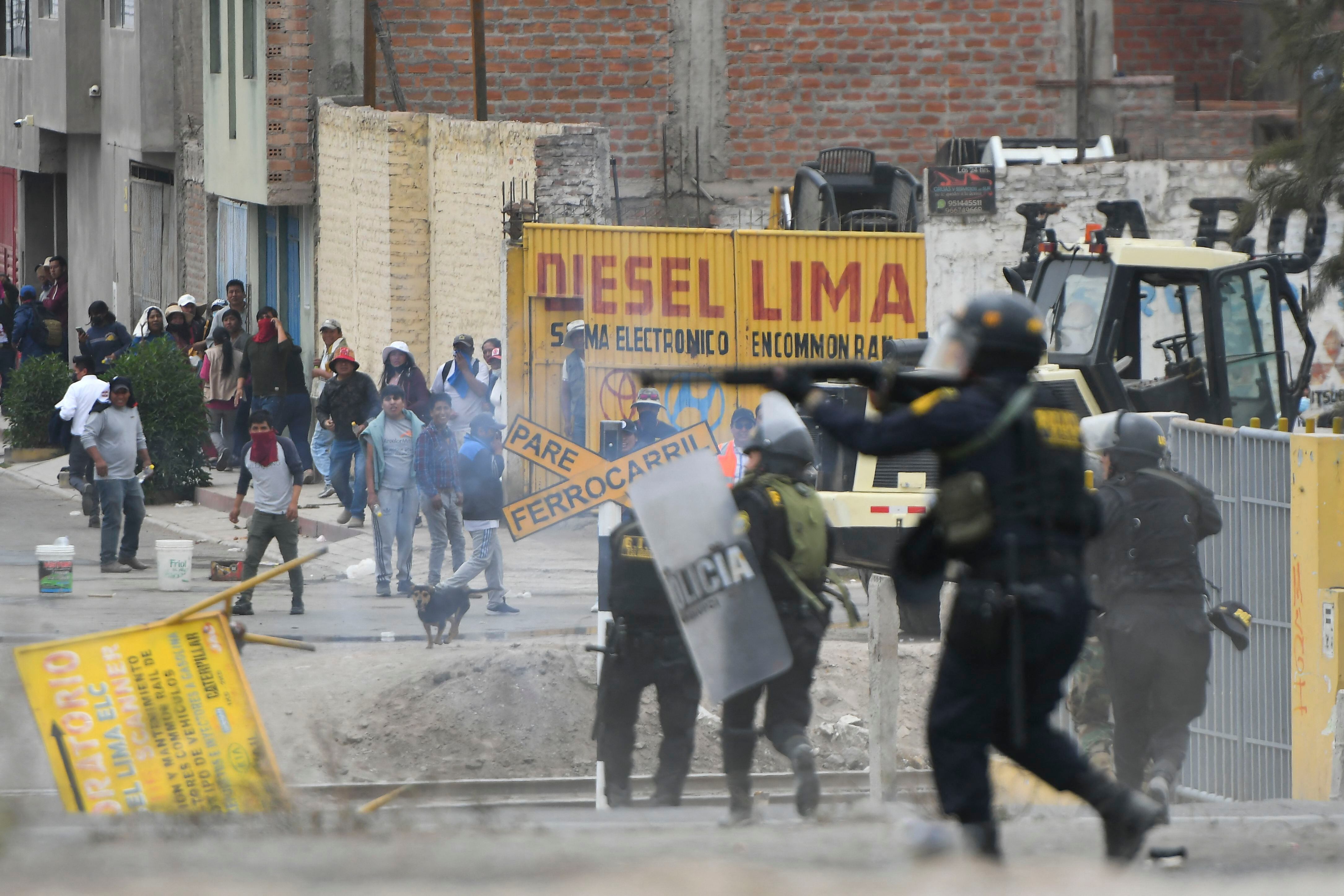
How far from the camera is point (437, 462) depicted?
515 inches

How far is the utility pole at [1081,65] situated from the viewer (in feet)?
71.3

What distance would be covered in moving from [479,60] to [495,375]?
4.12 m

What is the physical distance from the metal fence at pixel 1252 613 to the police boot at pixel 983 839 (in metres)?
3.66

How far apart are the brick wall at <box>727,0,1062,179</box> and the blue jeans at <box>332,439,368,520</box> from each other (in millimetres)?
7486

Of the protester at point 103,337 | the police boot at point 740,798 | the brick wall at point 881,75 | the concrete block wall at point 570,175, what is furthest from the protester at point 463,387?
the police boot at point 740,798

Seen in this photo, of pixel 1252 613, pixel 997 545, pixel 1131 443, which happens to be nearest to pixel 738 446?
pixel 1252 613

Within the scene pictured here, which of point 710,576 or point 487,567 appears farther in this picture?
point 487,567

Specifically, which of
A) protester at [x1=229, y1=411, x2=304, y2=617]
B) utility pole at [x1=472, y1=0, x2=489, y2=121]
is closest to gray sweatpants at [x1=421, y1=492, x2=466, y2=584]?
protester at [x1=229, y1=411, x2=304, y2=617]

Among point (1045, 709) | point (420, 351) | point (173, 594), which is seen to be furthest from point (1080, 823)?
point (420, 351)

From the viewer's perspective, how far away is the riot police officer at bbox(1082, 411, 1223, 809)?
736 cm

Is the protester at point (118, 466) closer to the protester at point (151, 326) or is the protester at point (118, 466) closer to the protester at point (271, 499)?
the protester at point (271, 499)

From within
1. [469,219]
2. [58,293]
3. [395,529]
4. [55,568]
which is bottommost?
[55,568]

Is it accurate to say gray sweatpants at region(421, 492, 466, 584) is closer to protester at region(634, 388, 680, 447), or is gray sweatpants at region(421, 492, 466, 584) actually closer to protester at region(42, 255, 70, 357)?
protester at region(634, 388, 680, 447)

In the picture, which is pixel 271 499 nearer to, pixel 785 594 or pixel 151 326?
pixel 785 594
